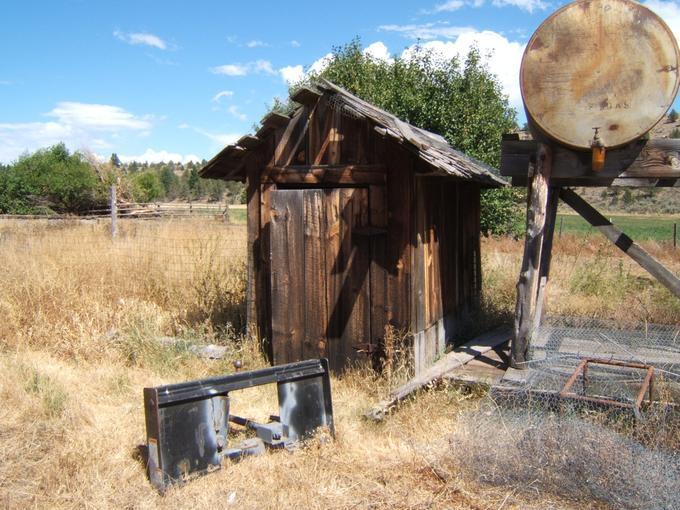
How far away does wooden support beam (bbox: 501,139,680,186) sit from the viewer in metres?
5.81

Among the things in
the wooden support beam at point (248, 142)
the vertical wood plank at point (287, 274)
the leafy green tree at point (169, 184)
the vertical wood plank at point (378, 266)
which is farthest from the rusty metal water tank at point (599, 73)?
the leafy green tree at point (169, 184)

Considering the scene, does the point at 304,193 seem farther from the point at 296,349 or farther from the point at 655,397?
the point at 655,397

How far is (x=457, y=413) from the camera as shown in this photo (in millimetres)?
5711

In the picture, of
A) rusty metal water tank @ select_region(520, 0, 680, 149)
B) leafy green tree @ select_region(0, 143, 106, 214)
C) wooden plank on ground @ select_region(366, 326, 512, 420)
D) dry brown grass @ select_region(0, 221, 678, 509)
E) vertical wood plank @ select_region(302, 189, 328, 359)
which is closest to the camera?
dry brown grass @ select_region(0, 221, 678, 509)

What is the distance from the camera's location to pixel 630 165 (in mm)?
5930

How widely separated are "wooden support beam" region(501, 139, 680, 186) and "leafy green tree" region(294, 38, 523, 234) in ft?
25.5

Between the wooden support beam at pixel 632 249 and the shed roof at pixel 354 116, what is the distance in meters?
1.27

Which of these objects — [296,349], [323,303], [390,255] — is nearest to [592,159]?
[390,255]

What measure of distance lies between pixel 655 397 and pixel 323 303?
334cm

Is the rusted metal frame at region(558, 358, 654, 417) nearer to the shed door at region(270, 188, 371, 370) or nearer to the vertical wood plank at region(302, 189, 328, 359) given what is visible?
the shed door at region(270, 188, 371, 370)

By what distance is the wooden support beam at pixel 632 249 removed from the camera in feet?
19.4

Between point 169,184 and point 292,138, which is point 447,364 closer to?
point 292,138

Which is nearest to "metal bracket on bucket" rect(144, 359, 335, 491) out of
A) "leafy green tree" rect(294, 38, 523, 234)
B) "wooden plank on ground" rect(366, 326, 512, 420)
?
"wooden plank on ground" rect(366, 326, 512, 420)

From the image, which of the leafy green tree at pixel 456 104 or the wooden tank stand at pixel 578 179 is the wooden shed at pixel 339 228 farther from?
the leafy green tree at pixel 456 104
